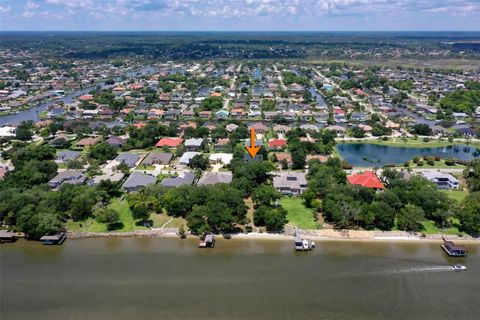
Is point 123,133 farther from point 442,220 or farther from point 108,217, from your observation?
point 442,220

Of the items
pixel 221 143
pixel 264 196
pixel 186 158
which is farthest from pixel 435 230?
pixel 221 143

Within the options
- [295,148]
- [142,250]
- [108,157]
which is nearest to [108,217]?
[142,250]

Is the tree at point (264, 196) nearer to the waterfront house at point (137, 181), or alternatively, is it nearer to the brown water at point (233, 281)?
the brown water at point (233, 281)

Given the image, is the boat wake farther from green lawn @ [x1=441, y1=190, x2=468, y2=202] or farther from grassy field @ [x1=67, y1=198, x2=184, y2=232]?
grassy field @ [x1=67, y1=198, x2=184, y2=232]

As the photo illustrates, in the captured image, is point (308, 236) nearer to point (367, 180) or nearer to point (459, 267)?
point (459, 267)

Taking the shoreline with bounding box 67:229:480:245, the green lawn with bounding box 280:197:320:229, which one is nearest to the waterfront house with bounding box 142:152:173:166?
the shoreline with bounding box 67:229:480:245

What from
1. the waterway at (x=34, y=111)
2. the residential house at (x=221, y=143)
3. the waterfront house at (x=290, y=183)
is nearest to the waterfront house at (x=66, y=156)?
the residential house at (x=221, y=143)

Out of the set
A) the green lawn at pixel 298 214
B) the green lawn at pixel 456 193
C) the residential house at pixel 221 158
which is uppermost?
the residential house at pixel 221 158
